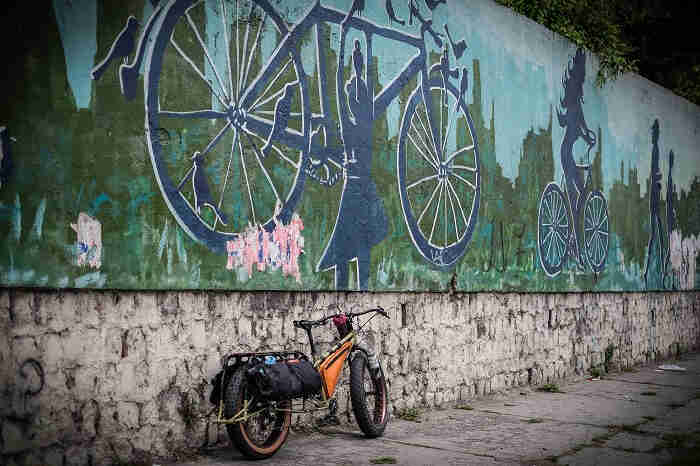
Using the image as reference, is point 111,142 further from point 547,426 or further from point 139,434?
point 547,426

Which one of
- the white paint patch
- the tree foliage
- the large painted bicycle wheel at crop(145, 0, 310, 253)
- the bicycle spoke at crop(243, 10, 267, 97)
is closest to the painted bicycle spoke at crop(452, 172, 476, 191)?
the large painted bicycle wheel at crop(145, 0, 310, 253)

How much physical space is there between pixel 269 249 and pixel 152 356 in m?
1.45

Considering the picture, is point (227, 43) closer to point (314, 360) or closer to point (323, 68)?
point (323, 68)

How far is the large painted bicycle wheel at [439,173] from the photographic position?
8.14m

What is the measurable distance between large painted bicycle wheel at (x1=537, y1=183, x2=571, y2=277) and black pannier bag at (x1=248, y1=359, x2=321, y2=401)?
224 inches

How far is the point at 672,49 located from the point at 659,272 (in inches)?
456

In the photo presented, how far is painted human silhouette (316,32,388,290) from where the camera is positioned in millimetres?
7094

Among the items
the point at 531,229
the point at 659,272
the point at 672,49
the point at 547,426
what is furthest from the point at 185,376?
the point at 672,49

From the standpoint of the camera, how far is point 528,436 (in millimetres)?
6641

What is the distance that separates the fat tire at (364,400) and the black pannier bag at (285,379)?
552 mm

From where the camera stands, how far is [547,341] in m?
10.5

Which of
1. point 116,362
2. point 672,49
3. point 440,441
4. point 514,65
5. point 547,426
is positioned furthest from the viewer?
point 672,49

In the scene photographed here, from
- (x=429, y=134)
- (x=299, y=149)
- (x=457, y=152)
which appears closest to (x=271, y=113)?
(x=299, y=149)

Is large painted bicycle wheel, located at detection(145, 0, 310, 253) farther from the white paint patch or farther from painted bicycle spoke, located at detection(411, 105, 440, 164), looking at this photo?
the white paint patch
